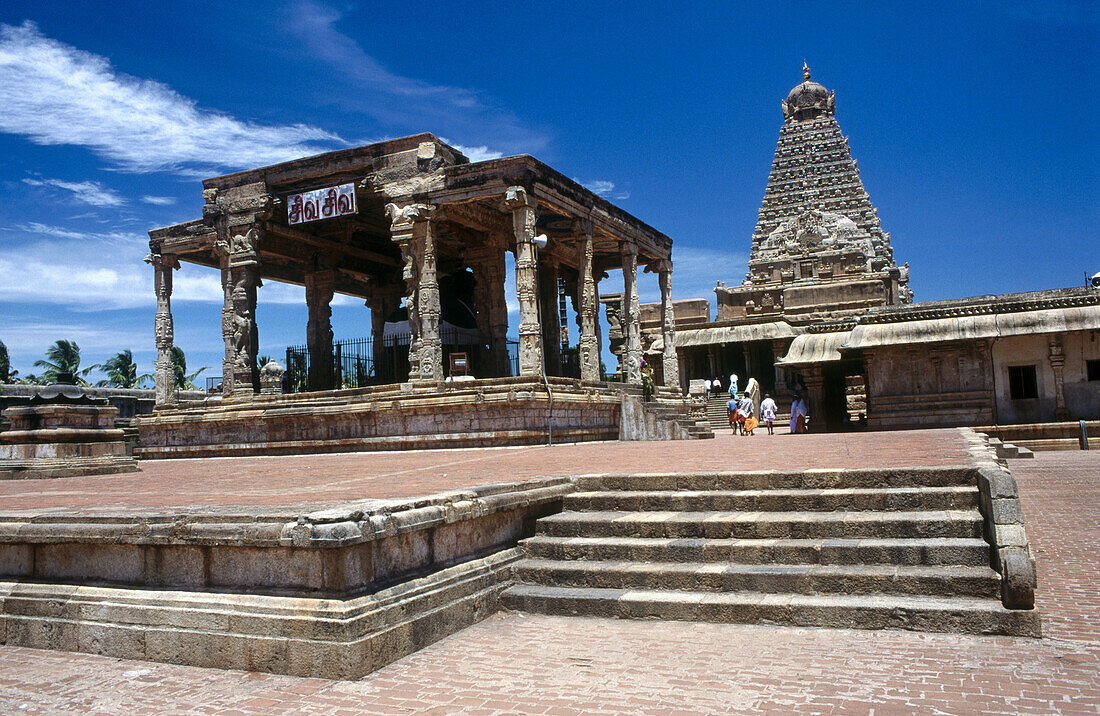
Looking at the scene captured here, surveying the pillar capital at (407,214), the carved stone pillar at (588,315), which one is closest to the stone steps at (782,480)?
the pillar capital at (407,214)

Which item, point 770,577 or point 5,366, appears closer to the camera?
point 770,577

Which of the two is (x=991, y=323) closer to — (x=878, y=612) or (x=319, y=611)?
(x=878, y=612)

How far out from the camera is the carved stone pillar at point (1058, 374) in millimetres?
20438

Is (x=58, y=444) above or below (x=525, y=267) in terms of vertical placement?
below

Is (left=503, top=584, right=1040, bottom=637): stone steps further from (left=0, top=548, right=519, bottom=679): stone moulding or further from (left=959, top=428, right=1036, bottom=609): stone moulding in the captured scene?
(left=0, top=548, right=519, bottom=679): stone moulding

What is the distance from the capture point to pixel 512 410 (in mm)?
16266

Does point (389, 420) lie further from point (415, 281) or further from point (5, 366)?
point (5, 366)

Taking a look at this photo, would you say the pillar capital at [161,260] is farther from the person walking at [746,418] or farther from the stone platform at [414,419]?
the person walking at [746,418]

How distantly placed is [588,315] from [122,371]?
42.5 meters

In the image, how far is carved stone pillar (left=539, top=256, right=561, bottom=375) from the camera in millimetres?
24688

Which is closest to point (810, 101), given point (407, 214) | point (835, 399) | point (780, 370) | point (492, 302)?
point (780, 370)

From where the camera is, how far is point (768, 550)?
18.4 ft

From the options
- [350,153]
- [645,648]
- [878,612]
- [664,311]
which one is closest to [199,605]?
[645,648]

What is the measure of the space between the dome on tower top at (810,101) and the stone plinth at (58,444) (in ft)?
171
